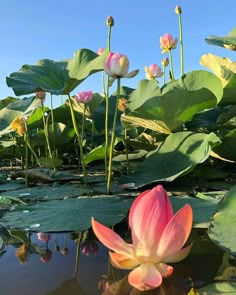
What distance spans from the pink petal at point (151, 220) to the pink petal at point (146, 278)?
2cm

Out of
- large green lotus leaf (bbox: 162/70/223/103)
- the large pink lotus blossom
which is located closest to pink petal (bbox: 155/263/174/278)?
the large pink lotus blossom

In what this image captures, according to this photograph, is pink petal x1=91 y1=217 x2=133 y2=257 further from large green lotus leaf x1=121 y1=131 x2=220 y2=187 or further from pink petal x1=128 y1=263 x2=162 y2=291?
large green lotus leaf x1=121 y1=131 x2=220 y2=187

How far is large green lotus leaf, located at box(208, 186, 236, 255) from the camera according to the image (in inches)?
20.9

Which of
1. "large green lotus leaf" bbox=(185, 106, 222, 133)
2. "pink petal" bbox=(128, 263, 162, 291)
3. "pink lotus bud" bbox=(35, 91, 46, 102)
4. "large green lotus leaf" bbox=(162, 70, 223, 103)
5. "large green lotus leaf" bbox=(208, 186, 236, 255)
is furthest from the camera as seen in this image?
"pink lotus bud" bbox=(35, 91, 46, 102)

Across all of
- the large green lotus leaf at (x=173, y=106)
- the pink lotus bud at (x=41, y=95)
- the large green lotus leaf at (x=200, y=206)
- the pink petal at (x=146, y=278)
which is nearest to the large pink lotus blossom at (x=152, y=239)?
the pink petal at (x=146, y=278)

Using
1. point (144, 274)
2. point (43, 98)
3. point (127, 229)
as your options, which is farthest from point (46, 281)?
point (43, 98)

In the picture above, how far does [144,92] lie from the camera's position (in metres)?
1.60

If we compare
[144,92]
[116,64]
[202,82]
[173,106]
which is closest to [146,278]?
[116,64]

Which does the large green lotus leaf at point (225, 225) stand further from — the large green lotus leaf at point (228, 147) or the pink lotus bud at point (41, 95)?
the pink lotus bud at point (41, 95)

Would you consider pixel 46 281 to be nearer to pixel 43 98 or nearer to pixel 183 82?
pixel 183 82

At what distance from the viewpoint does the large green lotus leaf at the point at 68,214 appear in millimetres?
768

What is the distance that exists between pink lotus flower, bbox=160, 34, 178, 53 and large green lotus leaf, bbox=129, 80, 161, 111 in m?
0.37

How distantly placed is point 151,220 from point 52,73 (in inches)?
40.7

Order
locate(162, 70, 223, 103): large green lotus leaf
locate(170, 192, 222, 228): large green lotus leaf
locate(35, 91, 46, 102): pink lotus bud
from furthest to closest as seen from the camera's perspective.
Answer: locate(35, 91, 46, 102): pink lotus bud < locate(162, 70, 223, 103): large green lotus leaf < locate(170, 192, 222, 228): large green lotus leaf
